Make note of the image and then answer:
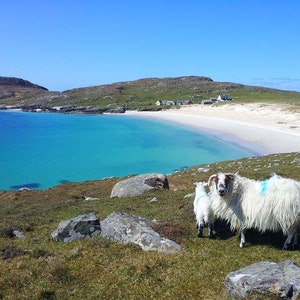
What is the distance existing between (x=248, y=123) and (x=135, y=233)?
90896mm

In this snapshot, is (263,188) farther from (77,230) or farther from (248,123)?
(248,123)

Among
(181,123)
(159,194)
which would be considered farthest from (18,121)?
(159,194)

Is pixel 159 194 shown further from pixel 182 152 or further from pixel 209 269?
pixel 182 152

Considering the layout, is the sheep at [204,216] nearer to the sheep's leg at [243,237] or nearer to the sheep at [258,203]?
the sheep at [258,203]

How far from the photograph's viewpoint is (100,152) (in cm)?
8419

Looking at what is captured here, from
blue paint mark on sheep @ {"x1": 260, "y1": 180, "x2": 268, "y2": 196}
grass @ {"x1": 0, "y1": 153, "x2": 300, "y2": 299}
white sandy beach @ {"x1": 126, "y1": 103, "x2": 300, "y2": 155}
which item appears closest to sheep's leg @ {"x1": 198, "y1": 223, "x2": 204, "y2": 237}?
grass @ {"x1": 0, "y1": 153, "x2": 300, "y2": 299}

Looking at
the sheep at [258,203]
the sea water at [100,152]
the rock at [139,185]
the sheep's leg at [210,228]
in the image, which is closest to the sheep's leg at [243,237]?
the sheep at [258,203]

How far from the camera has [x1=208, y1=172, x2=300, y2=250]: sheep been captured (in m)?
13.0

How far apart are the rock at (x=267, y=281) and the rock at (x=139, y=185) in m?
18.5

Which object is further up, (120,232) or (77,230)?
(120,232)

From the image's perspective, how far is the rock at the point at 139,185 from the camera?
28.2m

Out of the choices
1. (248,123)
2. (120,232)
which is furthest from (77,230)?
(248,123)

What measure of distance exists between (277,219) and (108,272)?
6100 millimetres

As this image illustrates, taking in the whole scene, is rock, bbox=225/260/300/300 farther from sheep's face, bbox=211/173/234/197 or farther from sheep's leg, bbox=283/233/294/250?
sheep's face, bbox=211/173/234/197
